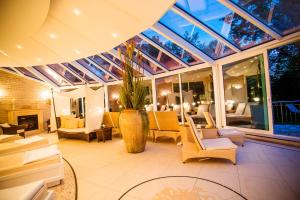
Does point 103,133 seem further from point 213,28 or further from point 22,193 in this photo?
point 213,28

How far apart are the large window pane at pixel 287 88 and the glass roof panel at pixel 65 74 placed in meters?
10.1

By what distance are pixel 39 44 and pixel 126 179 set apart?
5.18 meters

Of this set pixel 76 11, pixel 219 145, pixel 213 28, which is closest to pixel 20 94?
pixel 76 11

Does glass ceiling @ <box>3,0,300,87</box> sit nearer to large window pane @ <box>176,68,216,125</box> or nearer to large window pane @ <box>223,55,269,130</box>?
large window pane @ <box>223,55,269,130</box>

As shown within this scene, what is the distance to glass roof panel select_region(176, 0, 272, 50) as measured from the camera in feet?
15.1

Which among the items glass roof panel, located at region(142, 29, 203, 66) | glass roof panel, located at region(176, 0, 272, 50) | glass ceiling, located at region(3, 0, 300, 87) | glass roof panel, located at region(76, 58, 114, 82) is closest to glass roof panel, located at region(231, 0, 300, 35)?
glass ceiling, located at region(3, 0, 300, 87)

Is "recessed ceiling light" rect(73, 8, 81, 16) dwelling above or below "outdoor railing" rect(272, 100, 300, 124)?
above

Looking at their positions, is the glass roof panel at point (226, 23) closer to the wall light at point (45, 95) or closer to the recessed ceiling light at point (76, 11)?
the recessed ceiling light at point (76, 11)

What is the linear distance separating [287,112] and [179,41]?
4.98 m

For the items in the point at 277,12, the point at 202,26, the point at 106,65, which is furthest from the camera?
the point at 106,65

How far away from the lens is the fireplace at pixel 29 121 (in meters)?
8.33

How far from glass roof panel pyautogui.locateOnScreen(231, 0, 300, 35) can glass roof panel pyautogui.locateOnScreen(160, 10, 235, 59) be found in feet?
4.89

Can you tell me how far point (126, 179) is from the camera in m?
2.86

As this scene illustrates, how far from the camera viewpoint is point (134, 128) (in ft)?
13.7
